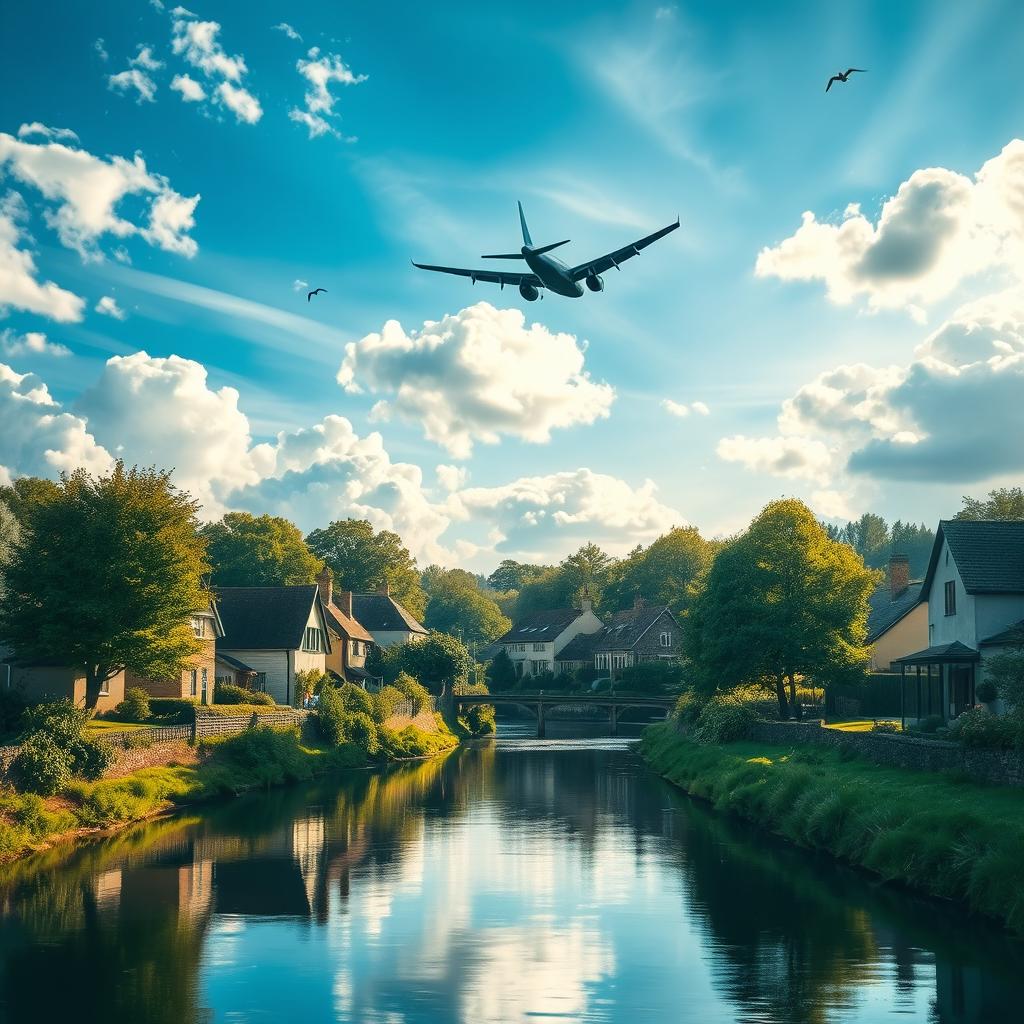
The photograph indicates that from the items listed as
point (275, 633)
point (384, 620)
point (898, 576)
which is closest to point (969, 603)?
point (898, 576)

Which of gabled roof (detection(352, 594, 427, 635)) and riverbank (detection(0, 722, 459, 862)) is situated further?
gabled roof (detection(352, 594, 427, 635))

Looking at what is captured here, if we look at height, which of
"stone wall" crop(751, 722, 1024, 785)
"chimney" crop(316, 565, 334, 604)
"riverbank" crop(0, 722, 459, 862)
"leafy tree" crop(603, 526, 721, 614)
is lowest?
"riverbank" crop(0, 722, 459, 862)

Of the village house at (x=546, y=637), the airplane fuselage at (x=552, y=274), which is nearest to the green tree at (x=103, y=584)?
the airplane fuselage at (x=552, y=274)

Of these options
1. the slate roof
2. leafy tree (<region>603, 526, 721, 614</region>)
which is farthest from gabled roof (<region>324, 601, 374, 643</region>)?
leafy tree (<region>603, 526, 721, 614</region>)

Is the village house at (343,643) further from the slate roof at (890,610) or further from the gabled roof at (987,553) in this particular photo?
the gabled roof at (987,553)

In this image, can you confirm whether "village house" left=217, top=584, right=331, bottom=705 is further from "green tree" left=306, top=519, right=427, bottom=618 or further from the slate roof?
"green tree" left=306, top=519, right=427, bottom=618
